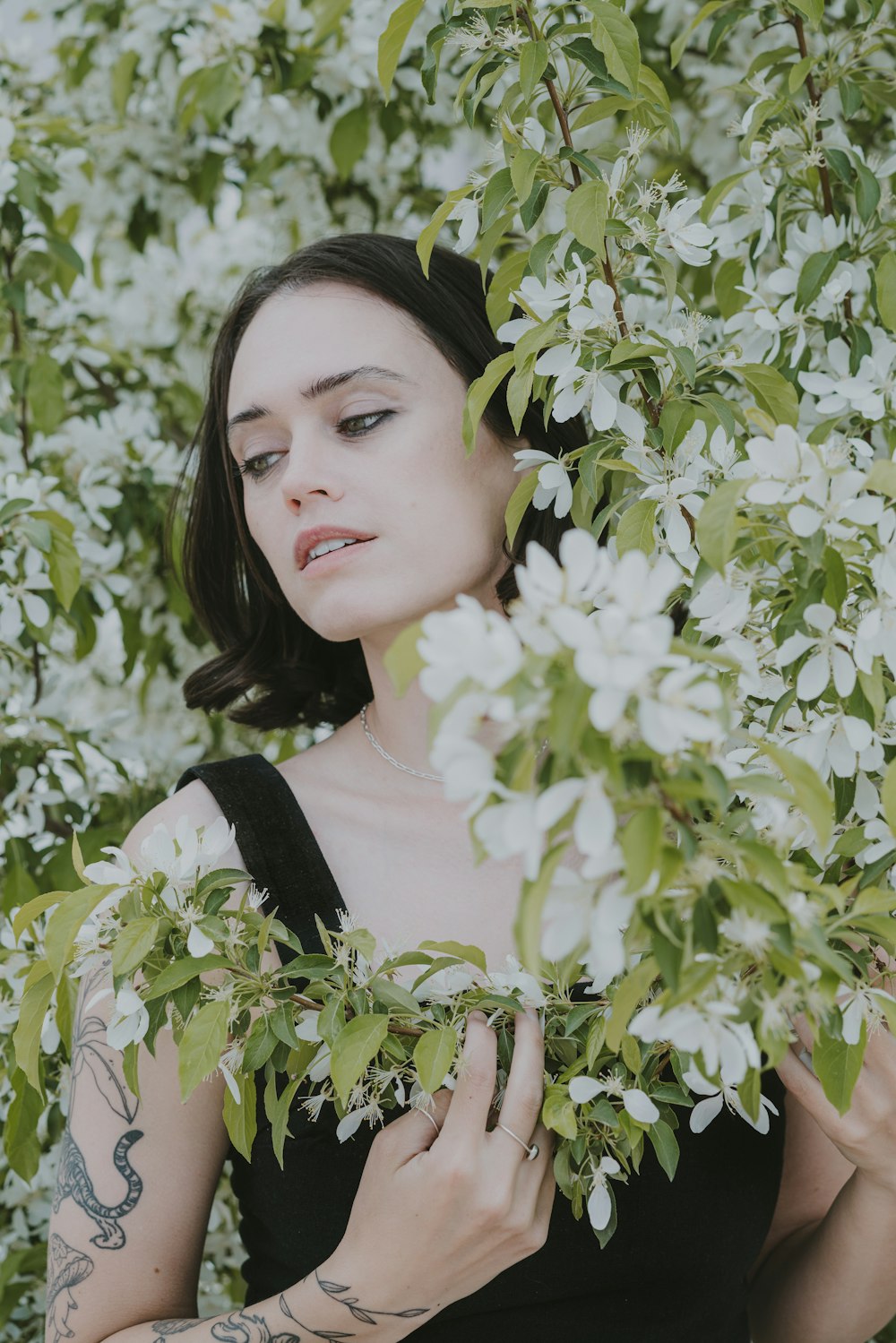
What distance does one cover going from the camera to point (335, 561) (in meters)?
1.29

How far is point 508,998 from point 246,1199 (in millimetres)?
498

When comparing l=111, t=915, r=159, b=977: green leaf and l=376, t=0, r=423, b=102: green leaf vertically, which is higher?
l=376, t=0, r=423, b=102: green leaf

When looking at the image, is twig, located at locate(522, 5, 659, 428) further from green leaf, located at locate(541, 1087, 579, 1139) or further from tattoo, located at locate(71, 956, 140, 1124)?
tattoo, located at locate(71, 956, 140, 1124)

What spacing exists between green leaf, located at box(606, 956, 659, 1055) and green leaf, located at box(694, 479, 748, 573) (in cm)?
22

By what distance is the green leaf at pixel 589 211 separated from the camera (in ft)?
3.31

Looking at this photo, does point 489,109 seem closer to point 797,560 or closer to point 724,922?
point 797,560

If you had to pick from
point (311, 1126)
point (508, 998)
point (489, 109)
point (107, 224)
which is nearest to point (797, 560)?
point (508, 998)

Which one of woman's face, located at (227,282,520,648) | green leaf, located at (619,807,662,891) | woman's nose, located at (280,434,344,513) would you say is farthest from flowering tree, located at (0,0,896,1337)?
woman's nose, located at (280,434,344,513)

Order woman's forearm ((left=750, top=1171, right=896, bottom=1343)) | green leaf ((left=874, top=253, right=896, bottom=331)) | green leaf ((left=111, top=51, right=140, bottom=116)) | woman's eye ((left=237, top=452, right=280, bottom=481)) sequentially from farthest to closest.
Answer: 1. green leaf ((left=111, top=51, right=140, bottom=116))
2. woman's eye ((left=237, top=452, right=280, bottom=481))
3. woman's forearm ((left=750, top=1171, right=896, bottom=1343))
4. green leaf ((left=874, top=253, right=896, bottom=331))

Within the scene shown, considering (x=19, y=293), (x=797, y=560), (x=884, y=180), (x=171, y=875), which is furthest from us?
(x=19, y=293)

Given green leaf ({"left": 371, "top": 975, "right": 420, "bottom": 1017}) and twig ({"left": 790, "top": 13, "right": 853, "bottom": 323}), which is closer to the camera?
green leaf ({"left": 371, "top": 975, "right": 420, "bottom": 1017})

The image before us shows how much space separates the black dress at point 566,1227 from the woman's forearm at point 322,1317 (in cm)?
11

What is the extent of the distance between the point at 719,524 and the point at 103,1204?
0.86 meters

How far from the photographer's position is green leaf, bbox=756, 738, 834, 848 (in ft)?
2.12
